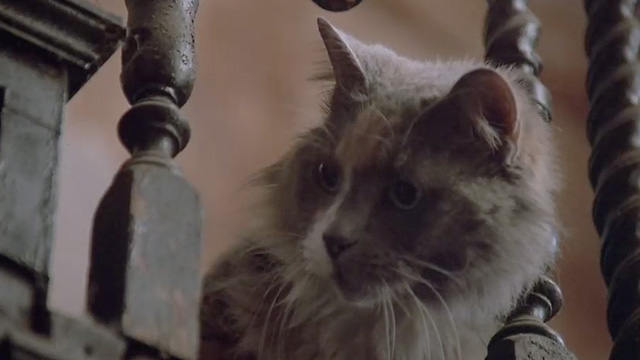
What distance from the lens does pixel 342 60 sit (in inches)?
51.1

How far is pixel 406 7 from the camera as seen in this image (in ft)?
8.29

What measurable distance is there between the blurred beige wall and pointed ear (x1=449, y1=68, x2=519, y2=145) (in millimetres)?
275

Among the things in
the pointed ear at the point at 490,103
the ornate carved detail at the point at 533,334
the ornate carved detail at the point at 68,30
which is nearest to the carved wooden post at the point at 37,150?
the ornate carved detail at the point at 68,30

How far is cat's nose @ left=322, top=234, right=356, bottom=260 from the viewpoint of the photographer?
1.14 meters

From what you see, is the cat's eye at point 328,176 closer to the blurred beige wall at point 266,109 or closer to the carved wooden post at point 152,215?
the blurred beige wall at point 266,109

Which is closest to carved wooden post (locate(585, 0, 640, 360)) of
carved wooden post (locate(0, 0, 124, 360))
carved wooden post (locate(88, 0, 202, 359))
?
carved wooden post (locate(88, 0, 202, 359))

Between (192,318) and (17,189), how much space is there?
14 cm

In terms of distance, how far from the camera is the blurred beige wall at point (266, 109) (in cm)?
179

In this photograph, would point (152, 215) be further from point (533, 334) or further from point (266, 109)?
point (266, 109)

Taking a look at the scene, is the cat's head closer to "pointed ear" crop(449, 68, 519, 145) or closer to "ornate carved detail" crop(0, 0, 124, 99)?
"pointed ear" crop(449, 68, 519, 145)

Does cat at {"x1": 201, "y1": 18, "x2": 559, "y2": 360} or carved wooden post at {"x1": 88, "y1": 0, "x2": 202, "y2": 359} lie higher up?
carved wooden post at {"x1": 88, "y1": 0, "x2": 202, "y2": 359}

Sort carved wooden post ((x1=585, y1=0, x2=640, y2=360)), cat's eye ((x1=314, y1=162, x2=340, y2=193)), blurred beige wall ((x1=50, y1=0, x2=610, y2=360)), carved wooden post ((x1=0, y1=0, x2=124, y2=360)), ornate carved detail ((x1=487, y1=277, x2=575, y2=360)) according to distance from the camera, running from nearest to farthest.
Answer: carved wooden post ((x1=0, y1=0, x2=124, y2=360))
ornate carved detail ((x1=487, y1=277, x2=575, y2=360))
carved wooden post ((x1=585, y1=0, x2=640, y2=360))
cat's eye ((x1=314, y1=162, x2=340, y2=193))
blurred beige wall ((x1=50, y1=0, x2=610, y2=360))

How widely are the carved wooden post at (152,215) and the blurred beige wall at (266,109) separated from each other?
1.93 ft

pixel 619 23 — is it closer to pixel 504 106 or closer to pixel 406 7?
pixel 504 106
